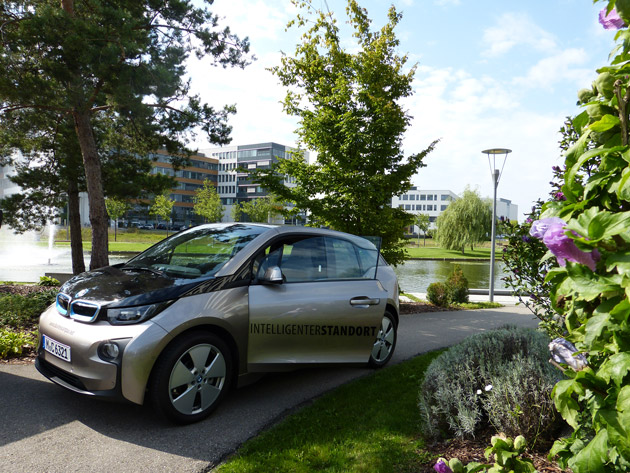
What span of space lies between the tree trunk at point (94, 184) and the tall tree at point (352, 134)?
11.9 ft

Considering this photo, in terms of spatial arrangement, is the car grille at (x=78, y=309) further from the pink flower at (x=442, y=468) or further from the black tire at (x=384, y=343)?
the black tire at (x=384, y=343)

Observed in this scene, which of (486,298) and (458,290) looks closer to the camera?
(458,290)

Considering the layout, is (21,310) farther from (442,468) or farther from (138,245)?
(138,245)

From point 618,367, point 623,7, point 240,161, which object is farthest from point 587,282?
point 240,161

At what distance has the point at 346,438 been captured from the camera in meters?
3.65

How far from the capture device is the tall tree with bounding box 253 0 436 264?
1001cm

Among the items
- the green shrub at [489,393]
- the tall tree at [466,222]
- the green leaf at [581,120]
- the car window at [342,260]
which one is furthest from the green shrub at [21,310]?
the tall tree at [466,222]

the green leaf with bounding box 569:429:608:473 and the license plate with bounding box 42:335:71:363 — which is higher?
the green leaf with bounding box 569:429:608:473

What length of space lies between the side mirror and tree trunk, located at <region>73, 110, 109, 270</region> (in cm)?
755

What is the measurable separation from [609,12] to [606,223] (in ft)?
2.13

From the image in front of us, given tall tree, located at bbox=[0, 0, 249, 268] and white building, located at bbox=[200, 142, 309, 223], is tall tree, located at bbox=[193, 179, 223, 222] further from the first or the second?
tall tree, located at bbox=[0, 0, 249, 268]

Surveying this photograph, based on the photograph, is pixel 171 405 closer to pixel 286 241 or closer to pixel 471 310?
pixel 286 241

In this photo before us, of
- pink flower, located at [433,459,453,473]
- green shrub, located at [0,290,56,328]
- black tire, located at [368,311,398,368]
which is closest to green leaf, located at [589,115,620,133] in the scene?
pink flower, located at [433,459,453,473]

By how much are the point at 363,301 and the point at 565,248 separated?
3865 mm
